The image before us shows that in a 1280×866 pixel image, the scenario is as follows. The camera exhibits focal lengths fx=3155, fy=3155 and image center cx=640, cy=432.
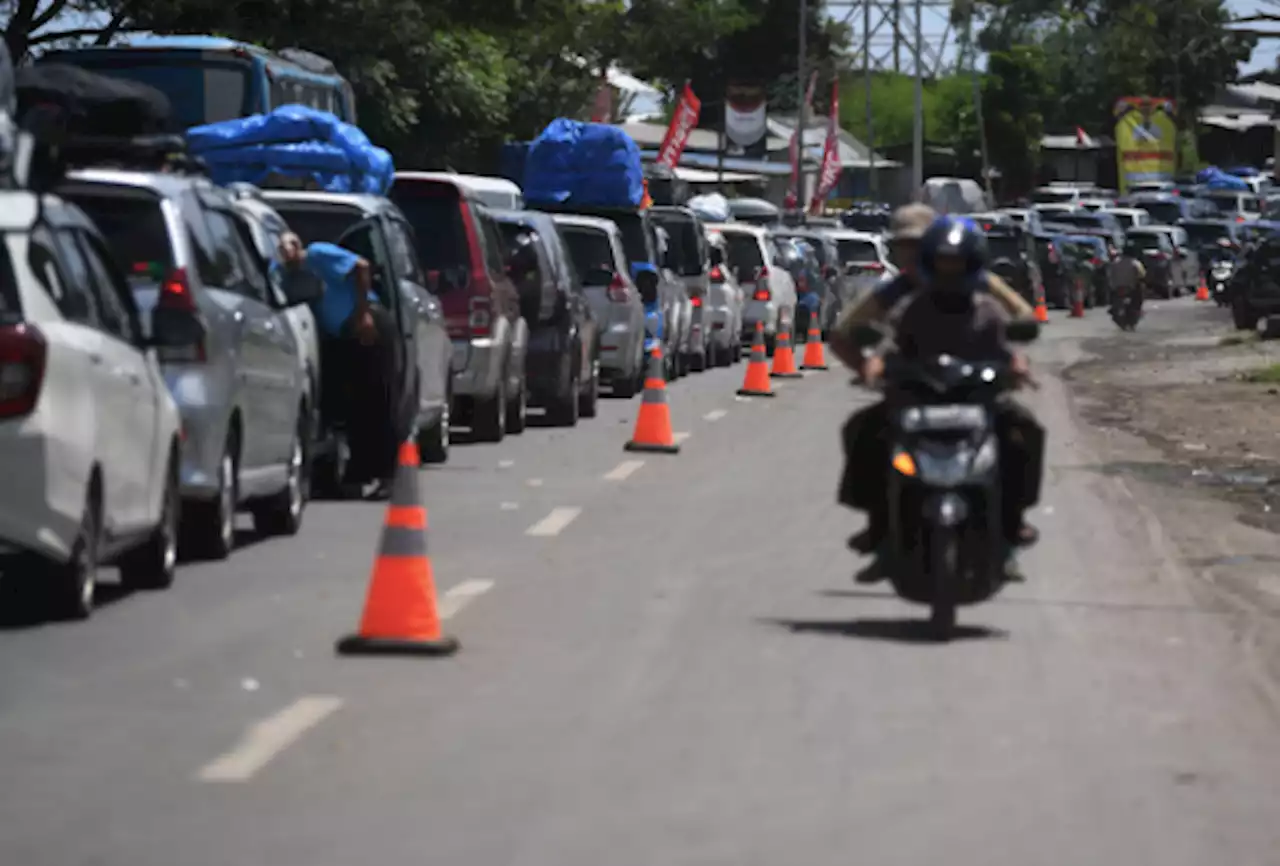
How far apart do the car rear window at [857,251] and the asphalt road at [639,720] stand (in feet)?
110

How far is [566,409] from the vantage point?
25250 mm

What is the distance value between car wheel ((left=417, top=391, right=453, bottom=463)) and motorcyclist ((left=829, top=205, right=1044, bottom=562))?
822 centimetres

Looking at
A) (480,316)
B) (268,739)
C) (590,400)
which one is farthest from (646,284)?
(268,739)

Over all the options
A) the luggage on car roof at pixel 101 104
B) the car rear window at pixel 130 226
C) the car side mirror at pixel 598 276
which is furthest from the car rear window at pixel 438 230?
the car rear window at pixel 130 226

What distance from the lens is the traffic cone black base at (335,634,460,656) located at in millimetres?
11047

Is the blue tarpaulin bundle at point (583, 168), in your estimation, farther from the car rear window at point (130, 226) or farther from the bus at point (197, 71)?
the car rear window at point (130, 226)

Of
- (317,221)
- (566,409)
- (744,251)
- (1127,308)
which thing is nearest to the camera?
(317,221)

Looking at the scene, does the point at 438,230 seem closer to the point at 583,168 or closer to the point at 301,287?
the point at 301,287

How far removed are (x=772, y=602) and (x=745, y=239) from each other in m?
27.8

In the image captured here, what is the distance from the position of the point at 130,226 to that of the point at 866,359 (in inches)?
145

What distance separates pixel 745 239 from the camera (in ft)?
133

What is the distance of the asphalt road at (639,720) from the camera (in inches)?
304

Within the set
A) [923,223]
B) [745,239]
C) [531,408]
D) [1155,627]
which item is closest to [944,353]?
[923,223]

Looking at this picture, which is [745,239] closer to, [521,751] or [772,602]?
[772,602]
